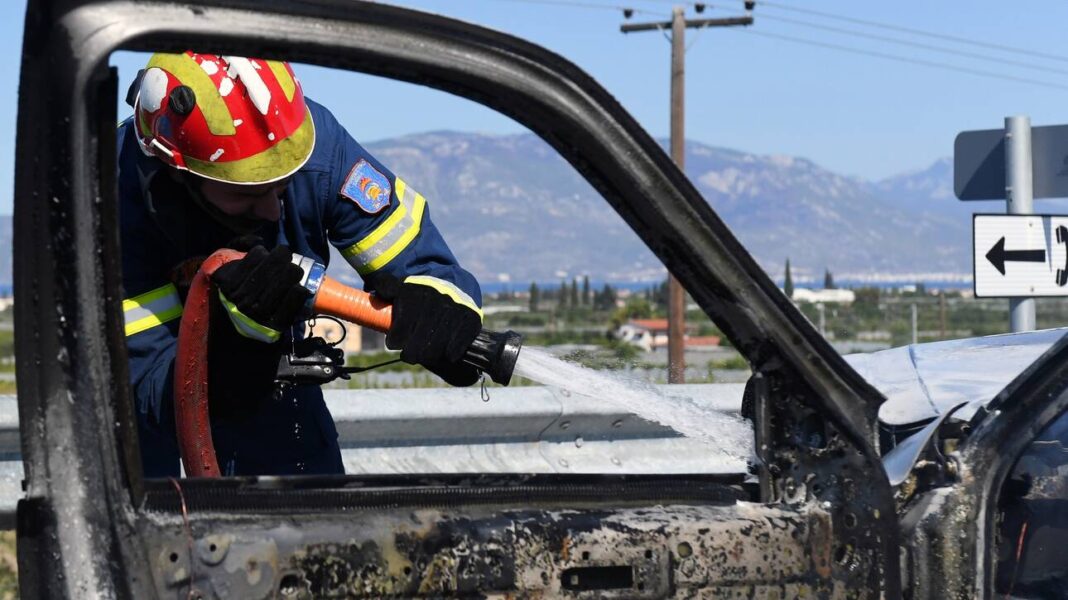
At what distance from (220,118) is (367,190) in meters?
0.41

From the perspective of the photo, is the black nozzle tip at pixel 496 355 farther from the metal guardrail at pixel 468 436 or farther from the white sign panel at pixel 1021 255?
the white sign panel at pixel 1021 255

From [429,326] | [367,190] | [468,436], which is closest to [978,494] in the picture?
[429,326]

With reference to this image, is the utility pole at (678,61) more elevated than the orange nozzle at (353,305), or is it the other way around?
the utility pole at (678,61)

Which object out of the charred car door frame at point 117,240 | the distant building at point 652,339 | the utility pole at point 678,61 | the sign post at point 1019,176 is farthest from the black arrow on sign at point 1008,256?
the utility pole at point 678,61

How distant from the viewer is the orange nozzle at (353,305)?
2.26 m

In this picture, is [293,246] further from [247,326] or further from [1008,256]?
[1008,256]

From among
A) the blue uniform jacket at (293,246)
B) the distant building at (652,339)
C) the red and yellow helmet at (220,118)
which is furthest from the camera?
the distant building at (652,339)

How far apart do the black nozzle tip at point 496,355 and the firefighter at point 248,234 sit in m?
0.06

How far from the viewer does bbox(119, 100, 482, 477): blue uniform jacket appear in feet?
8.85

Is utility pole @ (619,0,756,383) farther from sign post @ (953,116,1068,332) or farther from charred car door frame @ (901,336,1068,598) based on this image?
charred car door frame @ (901,336,1068,598)

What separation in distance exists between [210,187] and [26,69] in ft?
3.83

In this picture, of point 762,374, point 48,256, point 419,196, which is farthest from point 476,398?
point 48,256

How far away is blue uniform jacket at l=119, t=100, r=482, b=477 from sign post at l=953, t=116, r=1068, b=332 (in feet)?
10.8

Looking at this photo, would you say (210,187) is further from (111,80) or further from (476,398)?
(476,398)
